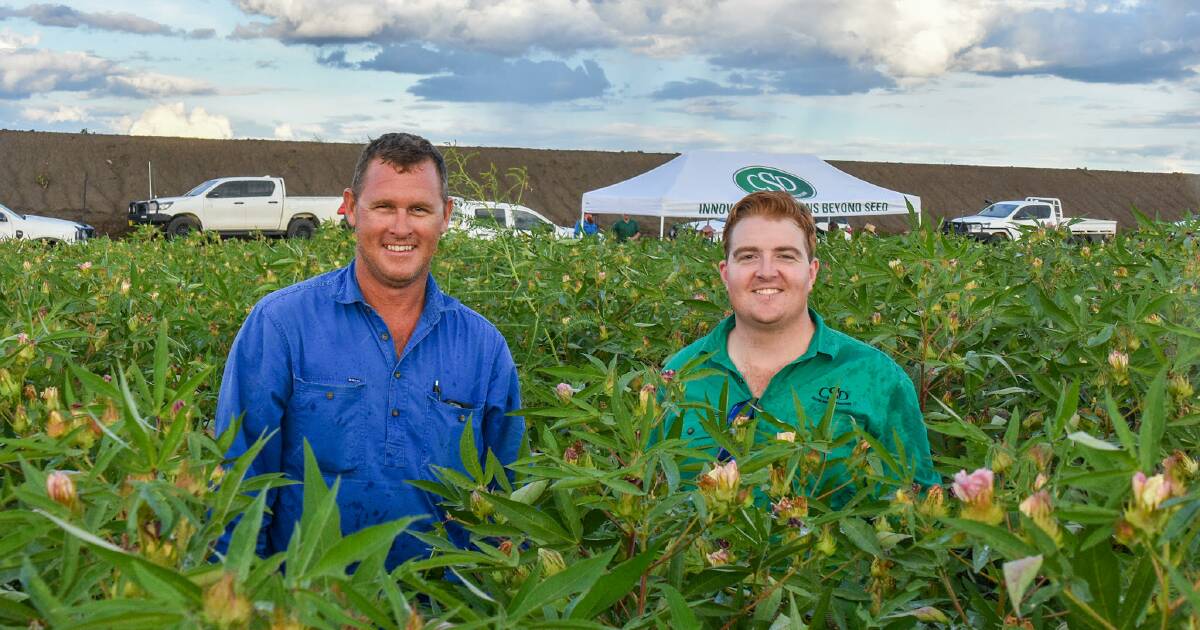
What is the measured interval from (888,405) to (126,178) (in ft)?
136

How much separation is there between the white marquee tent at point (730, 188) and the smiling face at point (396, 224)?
503 inches

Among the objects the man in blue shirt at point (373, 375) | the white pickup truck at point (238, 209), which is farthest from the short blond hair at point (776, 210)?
the white pickup truck at point (238, 209)

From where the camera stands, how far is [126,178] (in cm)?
3934

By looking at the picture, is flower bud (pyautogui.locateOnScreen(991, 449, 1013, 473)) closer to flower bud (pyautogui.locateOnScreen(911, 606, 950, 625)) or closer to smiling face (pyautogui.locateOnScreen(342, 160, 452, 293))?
flower bud (pyautogui.locateOnScreen(911, 606, 950, 625))

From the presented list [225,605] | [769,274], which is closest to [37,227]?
[769,274]

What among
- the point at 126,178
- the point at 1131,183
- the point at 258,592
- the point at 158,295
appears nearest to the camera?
the point at 258,592

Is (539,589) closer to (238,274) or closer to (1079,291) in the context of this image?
(1079,291)

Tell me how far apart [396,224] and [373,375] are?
0.36m

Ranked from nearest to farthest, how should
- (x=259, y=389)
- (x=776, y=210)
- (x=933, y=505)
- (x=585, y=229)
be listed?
(x=933, y=505) → (x=259, y=389) → (x=776, y=210) → (x=585, y=229)

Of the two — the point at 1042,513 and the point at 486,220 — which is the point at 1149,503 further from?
the point at 486,220

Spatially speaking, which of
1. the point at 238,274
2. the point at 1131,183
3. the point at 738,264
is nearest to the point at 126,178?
the point at 238,274

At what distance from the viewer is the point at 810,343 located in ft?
8.45

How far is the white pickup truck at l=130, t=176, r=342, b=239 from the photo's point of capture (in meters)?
24.8

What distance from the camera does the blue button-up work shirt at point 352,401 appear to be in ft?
7.95
